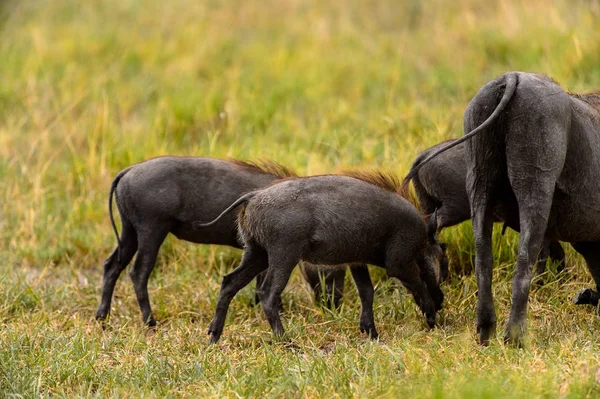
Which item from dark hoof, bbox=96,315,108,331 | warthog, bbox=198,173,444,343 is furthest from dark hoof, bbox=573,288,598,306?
dark hoof, bbox=96,315,108,331

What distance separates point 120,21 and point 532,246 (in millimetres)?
8891

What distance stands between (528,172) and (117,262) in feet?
10.2

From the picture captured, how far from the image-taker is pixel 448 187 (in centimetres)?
651

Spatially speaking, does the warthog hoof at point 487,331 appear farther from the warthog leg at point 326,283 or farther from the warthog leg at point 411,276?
the warthog leg at point 326,283

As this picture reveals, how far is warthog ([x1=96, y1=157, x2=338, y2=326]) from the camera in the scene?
6750mm

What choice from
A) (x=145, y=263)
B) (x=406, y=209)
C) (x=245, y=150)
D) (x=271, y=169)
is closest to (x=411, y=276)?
(x=406, y=209)

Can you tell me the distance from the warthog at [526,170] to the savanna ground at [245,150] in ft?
1.32

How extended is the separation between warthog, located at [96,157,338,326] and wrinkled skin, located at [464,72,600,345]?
192cm

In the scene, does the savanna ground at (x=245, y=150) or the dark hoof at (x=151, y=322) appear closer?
the savanna ground at (x=245, y=150)

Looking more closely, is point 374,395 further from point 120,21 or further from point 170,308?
point 120,21

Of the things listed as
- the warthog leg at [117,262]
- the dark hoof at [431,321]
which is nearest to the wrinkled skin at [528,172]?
the dark hoof at [431,321]

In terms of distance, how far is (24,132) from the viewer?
10352mm

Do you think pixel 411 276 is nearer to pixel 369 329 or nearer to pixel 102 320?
pixel 369 329

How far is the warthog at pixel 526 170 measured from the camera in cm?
508
